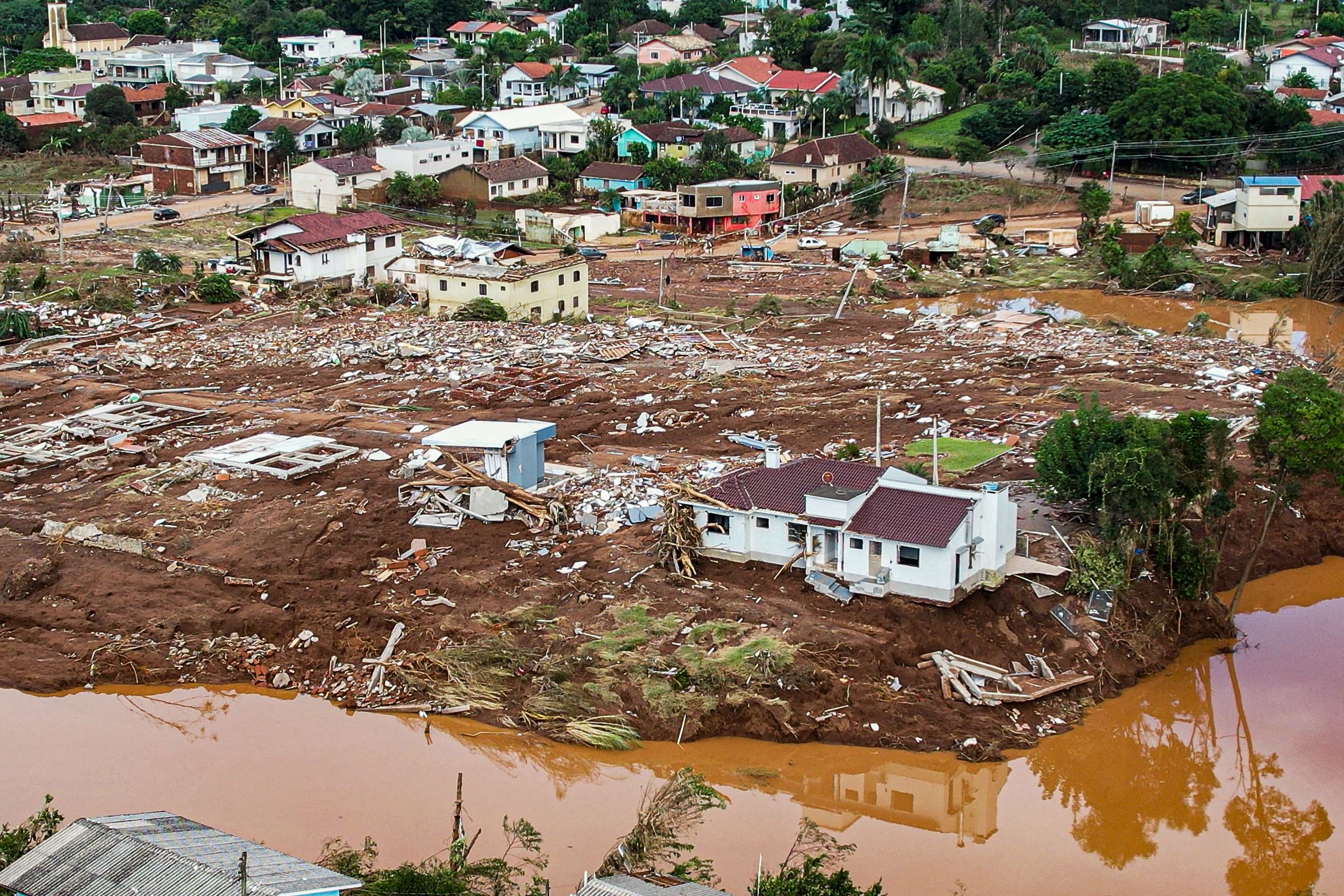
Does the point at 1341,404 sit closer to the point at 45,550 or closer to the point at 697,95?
the point at 45,550

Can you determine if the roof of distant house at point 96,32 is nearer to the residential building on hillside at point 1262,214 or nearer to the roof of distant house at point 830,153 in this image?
the roof of distant house at point 830,153

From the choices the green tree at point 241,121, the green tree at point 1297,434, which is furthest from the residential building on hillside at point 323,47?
the green tree at point 1297,434

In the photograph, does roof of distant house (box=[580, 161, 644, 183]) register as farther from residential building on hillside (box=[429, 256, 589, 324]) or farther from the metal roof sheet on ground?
the metal roof sheet on ground

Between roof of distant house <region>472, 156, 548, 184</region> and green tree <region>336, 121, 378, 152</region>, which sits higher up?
green tree <region>336, 121, 378, 152</region>

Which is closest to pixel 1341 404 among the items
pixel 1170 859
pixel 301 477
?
pixel 1170 859

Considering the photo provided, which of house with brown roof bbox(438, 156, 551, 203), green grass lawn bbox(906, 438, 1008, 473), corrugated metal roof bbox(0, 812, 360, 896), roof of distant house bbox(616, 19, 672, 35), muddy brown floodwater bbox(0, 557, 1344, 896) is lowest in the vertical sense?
muddy brown floodwater bbox(0, 557, 1344, 896)

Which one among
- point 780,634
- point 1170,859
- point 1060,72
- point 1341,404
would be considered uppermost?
point 1060,72

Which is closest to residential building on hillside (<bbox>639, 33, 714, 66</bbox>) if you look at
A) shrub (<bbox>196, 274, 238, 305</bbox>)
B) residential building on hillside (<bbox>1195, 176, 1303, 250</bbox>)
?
residential building on hillside (<bbox>1195, 176, 1303, 250</bbox>)
